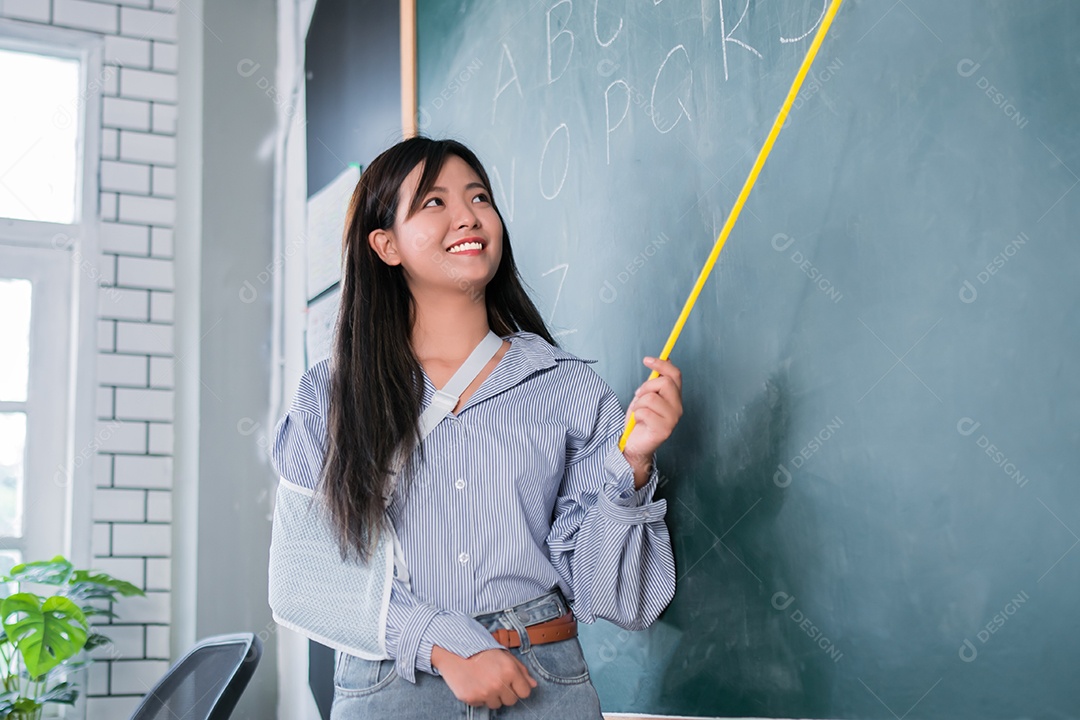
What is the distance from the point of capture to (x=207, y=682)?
206cm

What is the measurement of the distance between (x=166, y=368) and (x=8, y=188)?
31.1 inches

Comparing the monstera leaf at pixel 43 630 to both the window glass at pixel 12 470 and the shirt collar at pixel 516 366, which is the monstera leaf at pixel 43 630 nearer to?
the window glass at pixel 12 470

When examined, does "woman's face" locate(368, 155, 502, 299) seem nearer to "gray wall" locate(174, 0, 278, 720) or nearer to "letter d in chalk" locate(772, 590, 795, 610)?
"letter d in chalk" locate(772, 590, 795, 610)

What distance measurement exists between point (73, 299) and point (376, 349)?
2452 mm

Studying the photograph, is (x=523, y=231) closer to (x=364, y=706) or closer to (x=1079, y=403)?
(x=364, y=706)

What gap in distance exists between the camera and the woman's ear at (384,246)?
145 cm

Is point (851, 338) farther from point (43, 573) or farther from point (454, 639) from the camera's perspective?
point (43, 573)

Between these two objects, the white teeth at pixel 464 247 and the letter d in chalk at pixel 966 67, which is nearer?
the letter d in chalk at pixel 966 67

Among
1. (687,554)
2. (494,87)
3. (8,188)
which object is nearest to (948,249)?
(687,554)

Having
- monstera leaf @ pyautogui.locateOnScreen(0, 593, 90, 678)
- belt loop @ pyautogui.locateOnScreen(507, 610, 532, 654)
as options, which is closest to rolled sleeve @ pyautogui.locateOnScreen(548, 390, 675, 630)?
belt loop @ pyautogui.locateOnScreen(507, 610, 532, 654)

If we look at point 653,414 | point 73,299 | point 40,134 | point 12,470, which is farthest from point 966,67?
point 40,134

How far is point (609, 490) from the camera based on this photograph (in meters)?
1.27

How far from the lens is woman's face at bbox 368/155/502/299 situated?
140 cm

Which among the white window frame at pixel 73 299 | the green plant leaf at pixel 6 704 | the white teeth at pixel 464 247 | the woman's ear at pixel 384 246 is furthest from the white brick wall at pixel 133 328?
the white teeth at pixel 464 247
